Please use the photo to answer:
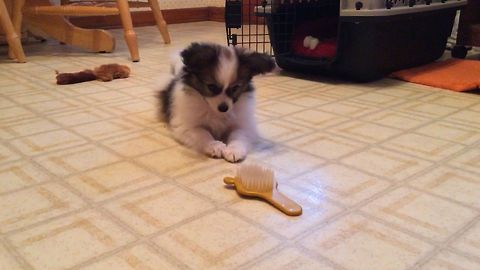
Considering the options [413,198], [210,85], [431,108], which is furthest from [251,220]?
[431,108]

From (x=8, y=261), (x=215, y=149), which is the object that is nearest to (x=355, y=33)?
(x=215, y=149)

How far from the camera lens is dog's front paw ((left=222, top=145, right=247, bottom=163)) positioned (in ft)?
3.82

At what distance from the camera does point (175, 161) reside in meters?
1.17

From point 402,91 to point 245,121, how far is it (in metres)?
0.92

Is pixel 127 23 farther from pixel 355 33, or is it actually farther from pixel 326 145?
pixel 326 145

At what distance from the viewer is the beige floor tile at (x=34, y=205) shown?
2.85 ft

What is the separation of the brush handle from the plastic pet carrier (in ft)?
Answer: 3.85

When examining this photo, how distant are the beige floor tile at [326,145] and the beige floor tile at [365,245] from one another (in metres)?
0.36

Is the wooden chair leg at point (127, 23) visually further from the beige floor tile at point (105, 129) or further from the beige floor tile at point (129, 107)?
the beige floor tile at point (105, 129)

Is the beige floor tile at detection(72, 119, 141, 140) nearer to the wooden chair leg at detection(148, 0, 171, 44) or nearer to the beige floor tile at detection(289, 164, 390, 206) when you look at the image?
the beige floor tile at detection(289, 164, 390, 206)

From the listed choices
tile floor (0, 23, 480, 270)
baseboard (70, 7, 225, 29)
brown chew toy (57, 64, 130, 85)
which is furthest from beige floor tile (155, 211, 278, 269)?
baseboard (70, 7, 225, 29)

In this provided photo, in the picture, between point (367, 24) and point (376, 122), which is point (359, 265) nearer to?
point (376, 122)

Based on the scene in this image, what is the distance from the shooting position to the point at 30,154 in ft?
3.96

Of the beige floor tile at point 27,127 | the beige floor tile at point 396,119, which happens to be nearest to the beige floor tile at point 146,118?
the beige floor tile at point 27,127
